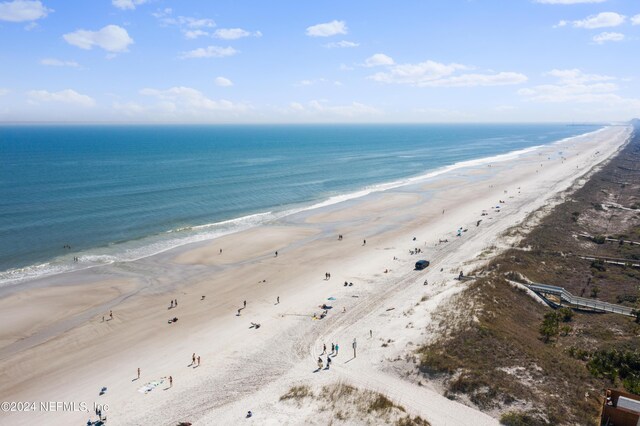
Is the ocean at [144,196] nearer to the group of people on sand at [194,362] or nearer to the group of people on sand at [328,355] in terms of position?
the group of people on sand at [194,362]

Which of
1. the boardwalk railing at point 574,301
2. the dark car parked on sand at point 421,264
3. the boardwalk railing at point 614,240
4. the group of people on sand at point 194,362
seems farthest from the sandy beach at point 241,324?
the boardwalk railing at point 614,240

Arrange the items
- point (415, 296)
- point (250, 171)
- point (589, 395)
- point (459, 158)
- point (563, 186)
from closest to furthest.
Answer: point (589, 395)
point (415, 296)
point (563, 186)
point (250, 171)
point (459, 158)

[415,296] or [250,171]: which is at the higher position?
[250,171]

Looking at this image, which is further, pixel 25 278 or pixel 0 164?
pixel 0 164

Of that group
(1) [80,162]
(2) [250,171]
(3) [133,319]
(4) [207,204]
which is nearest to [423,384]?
(3) [133,319]

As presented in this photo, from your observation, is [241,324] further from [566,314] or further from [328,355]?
[566,314]

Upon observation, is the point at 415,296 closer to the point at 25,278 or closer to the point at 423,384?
the point at 423,384

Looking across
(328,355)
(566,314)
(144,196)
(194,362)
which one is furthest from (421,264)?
(144,196)
